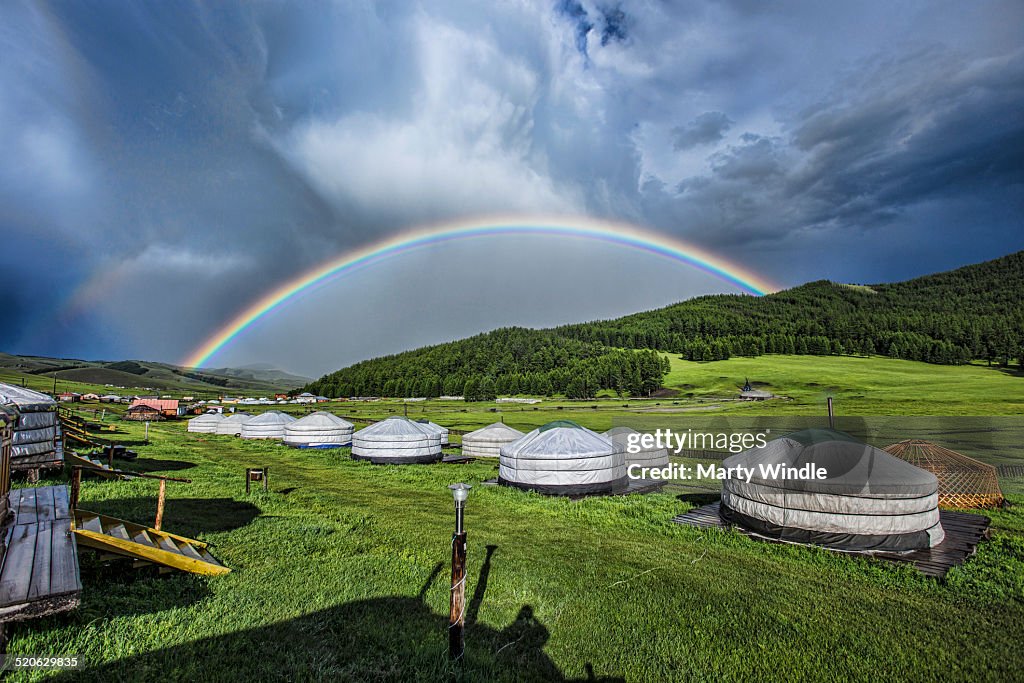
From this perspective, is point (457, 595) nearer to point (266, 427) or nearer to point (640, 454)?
point (640, 454)

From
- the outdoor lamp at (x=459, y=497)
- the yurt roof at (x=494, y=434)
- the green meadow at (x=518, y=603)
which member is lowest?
the green meadow at (x=518, y=603)

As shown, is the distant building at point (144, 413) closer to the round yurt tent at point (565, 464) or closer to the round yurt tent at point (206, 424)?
the round yurt tent at point (206, 424)

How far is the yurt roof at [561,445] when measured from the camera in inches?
659

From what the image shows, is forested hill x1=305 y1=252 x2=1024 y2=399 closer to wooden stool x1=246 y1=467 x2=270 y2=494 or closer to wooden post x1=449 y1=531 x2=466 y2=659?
wooden stool x1=246 y1=467 x2=270 y2=494

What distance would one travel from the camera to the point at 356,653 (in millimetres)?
5387

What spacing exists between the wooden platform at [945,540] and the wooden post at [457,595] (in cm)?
854

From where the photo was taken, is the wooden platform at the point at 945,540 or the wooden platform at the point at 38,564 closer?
the wooden platform at the point at 38,564

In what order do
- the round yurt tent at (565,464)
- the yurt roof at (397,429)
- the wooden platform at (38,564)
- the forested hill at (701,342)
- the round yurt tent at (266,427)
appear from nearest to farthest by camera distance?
the wooden platform at (38,564) → the round yurt tent at (565,464) → the yurt roof at (397,429) → the round yurt tent at (266,427) → the forested hill at (701,342)

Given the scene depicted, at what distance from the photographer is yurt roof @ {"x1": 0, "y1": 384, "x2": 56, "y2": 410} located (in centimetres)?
1335

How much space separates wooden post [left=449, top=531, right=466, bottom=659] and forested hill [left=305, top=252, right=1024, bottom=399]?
97443 millimetres

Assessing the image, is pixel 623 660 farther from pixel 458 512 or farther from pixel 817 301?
pixel 817 301

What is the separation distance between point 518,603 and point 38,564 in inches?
215

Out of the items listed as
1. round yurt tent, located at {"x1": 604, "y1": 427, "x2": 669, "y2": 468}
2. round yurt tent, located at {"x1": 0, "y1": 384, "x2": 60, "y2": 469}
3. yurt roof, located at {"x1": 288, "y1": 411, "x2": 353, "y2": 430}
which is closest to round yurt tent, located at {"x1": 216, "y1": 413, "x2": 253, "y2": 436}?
yurt roof, located at {"x1": 288, "y1": 411, "x2": 353, "y2": 430}

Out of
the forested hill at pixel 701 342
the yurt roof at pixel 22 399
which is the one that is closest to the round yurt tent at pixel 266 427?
the yurt roof at pixel 22 399
